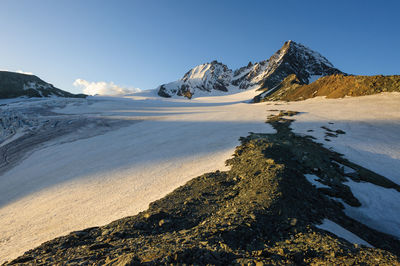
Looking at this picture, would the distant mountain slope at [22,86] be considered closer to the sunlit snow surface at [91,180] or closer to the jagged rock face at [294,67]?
the sunlit snow surface at [91,180]

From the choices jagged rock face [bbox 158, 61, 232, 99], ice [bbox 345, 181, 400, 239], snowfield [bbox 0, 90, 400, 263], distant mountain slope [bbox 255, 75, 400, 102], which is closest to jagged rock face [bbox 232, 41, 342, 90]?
jagged rock face [bbox 158, 61, 232, 99]

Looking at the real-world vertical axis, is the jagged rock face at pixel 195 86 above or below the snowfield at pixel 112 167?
above

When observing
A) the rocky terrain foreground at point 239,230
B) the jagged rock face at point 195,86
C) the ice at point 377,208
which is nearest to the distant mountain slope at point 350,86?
the rocky terrain foreground at point 239,230

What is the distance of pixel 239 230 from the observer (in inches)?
171

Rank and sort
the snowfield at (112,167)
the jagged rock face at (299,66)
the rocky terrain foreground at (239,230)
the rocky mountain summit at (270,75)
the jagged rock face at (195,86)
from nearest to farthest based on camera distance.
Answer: the rocky terrain foreground at (239,230)
the snowfield at (112,167)
the jagged rock face at (299,66)
the rocky mountain summit at (270,75)
the jagged rock face at (195,86)

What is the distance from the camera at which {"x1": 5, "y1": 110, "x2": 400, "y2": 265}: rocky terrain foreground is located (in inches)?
140

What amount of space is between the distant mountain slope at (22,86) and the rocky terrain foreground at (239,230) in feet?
257

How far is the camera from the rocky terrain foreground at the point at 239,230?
3.56 m

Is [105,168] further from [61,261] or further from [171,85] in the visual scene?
[171,85]

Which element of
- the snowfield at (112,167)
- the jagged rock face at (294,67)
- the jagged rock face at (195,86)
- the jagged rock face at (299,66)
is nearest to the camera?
the snowfield at (112,167)

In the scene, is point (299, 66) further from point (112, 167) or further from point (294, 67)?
point (112, 167)

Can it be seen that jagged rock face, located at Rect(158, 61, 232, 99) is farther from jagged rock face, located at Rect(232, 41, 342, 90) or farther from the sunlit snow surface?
the sunlit snow surface

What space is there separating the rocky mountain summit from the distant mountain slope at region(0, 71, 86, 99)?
93.9 meters

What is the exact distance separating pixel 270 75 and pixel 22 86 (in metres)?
136
